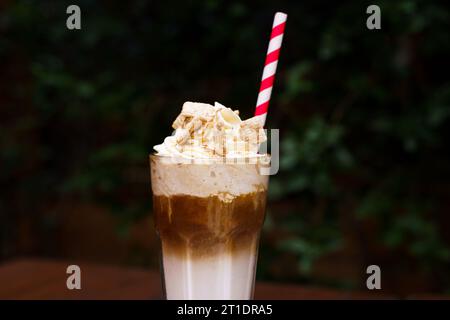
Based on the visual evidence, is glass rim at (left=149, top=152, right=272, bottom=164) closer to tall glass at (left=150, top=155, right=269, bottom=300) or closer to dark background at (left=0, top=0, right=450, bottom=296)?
tall glass at (left=150, top=155, right=269, bottom=300)

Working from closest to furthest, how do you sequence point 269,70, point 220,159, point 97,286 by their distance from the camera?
point 220,159
point 269,70
point 97,286

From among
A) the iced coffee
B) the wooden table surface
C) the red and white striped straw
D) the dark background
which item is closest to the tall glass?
the iced coffee

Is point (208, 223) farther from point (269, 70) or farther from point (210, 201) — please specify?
point (269, 70)

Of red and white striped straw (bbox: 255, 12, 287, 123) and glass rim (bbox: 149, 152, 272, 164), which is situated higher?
red and white striped straw (bbox: 255, 12, 287, 123)

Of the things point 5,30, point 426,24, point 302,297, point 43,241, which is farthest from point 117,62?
point 302,297

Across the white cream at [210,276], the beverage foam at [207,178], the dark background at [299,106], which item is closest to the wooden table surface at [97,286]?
the white cream at [210,276]

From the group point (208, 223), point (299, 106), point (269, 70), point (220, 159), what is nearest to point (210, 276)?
point (208, 223)
